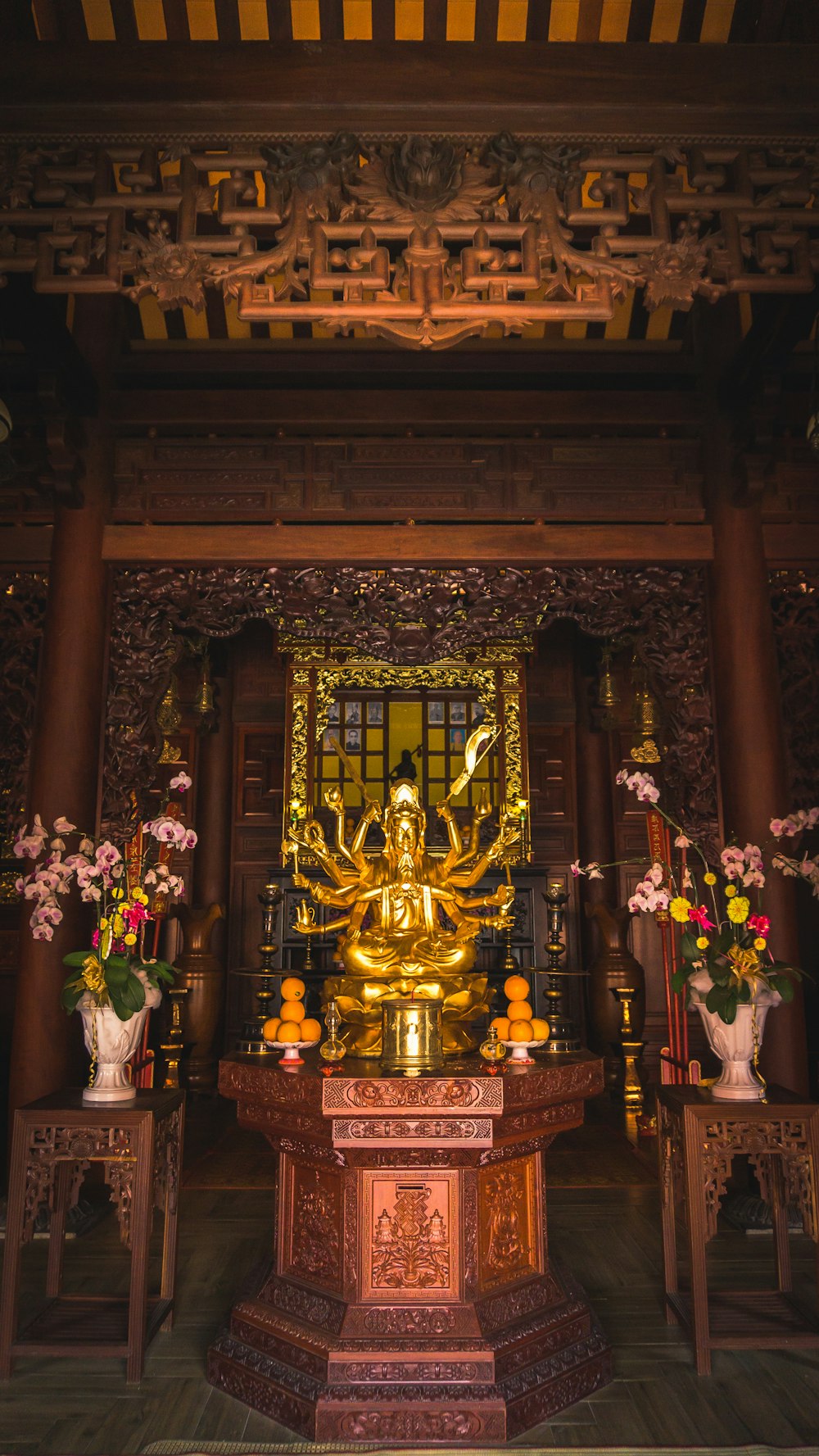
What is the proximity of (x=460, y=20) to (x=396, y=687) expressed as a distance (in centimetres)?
398

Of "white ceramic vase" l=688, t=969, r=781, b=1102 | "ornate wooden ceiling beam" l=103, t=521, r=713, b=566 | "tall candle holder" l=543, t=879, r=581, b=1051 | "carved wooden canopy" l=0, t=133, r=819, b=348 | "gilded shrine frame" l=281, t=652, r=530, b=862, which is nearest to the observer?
"carved wooden canopy" l=0, t=133, r=819, b=348

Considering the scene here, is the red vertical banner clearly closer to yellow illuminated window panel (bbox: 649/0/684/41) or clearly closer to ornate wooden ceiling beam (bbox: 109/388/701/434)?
ornate wooden ceiling beam (bbox: 109/388/701/434)

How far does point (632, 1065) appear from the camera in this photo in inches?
232

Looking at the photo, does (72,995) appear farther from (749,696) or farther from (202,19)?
(202,19)

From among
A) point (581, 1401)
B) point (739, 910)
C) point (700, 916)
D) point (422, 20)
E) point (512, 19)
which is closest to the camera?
point (581, 1401)

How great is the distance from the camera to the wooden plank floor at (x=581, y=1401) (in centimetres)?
235

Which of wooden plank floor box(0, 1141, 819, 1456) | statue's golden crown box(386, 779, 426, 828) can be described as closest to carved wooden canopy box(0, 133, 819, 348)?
statue's golden crown box(386, 779, 426, 828)

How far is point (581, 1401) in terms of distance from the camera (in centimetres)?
255

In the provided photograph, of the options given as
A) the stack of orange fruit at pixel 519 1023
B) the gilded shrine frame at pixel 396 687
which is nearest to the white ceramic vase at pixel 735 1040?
the stack of orange fruit at pixel 519 1023

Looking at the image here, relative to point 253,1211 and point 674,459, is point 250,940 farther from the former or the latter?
point 674,459

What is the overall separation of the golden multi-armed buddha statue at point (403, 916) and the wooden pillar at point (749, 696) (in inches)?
38.6

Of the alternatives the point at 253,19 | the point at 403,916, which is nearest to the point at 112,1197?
the point at 403,916

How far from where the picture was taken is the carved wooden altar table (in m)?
2.43

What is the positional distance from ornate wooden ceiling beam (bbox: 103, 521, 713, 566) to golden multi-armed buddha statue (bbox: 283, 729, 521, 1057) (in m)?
0.86
